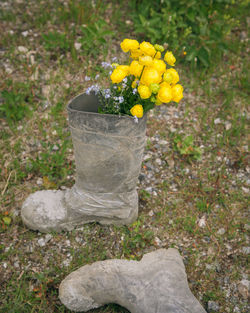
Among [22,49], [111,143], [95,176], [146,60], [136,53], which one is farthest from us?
[22,49]

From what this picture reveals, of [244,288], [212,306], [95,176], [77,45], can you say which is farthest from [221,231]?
[77,45]

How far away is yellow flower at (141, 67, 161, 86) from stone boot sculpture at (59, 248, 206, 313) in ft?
3.91

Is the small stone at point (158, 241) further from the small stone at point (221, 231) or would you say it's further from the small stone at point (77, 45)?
the small stone at point (77, 45)

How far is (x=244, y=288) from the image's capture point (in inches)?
87.6

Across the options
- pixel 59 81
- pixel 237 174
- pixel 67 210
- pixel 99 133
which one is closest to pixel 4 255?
pixel 67 210

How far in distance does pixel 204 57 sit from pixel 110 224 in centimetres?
201

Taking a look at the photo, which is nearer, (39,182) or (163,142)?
(39,182)

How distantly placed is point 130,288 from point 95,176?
74 cm

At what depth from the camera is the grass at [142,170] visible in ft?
7.39

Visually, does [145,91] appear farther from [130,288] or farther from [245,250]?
[245,250]

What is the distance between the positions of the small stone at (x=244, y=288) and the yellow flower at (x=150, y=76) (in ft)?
5.16

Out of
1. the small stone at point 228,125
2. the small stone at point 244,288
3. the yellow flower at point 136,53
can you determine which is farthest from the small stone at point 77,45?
the small stone at point 244,288

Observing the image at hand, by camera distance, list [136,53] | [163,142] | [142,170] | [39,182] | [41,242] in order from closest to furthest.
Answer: [136,53] < [41,242] < [39,182] < [142,170] < [163,142]

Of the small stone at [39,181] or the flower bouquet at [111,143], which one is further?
the small stone at [39,181]
